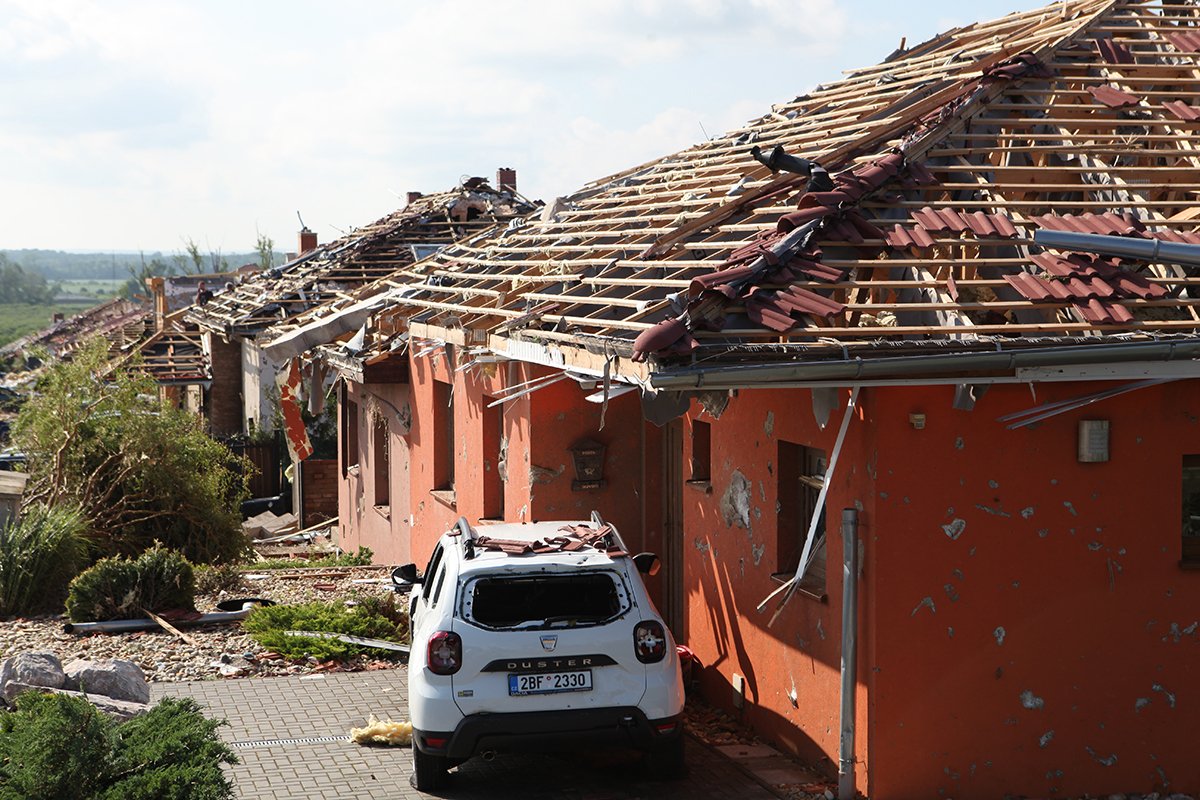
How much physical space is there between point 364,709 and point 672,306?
5.04m

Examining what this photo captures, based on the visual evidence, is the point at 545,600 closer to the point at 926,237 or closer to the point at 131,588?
the point at 926,237

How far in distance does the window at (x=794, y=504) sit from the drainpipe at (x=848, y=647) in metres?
1.10

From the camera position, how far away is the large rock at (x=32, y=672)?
10.7 meters

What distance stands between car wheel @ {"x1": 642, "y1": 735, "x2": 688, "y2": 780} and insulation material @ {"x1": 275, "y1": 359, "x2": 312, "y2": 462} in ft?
52.6

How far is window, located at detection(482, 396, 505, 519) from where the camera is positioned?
15.7 m

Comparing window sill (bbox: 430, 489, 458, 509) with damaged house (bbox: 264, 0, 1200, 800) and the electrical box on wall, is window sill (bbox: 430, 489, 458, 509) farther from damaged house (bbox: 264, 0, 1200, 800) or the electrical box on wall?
the electrical box on wall

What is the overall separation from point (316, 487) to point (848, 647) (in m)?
22.5

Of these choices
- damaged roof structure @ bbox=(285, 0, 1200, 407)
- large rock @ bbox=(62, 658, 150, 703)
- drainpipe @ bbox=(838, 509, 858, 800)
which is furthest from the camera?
large rock @ bbox=(62, 658, 150, 703)

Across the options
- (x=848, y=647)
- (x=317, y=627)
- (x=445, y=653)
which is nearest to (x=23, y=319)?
(x=317, y=627)

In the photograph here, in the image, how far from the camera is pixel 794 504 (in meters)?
10.3

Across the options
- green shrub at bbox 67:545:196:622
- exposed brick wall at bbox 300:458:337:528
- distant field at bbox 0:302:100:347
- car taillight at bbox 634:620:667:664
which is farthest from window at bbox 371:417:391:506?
distant field at bbox 0:302:100:347

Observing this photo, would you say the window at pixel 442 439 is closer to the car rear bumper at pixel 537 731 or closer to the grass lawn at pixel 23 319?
the car rear bumper at pixel 537 731

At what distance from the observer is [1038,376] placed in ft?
28.4

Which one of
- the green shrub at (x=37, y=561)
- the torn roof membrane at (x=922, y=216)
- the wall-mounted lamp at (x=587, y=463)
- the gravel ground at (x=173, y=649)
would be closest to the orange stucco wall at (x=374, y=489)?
the gravel ground at (x=173, y=649)
